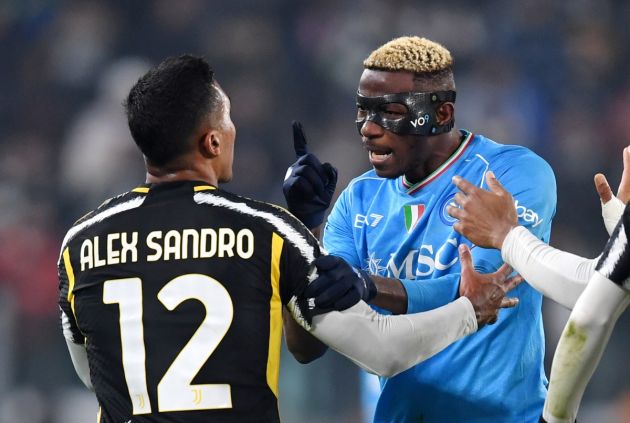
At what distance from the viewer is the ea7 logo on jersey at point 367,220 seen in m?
3.72

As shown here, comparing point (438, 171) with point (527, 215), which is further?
point (438, 171)

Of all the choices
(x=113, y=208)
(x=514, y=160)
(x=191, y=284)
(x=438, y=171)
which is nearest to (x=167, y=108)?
(x=113, y=208)

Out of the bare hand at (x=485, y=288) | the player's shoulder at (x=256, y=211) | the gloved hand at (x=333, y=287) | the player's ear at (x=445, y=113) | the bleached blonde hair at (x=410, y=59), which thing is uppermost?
the bleached blonde hair at (x=410, y=59)

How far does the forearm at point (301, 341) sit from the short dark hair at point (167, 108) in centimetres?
96

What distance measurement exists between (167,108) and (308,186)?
0.65 metres

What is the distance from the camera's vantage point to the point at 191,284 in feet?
8.70

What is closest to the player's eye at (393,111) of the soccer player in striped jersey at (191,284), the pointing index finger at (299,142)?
the pointing index finger at (299,142)

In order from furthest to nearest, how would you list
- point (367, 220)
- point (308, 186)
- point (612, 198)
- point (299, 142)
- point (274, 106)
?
1. point (274, 106)
2. point (367, 220)
3. point (612, 198)
4. point (299, 142)
5. point (308, 186)

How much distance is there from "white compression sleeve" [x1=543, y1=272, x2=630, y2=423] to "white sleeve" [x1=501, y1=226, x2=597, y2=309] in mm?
151

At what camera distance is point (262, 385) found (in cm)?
268

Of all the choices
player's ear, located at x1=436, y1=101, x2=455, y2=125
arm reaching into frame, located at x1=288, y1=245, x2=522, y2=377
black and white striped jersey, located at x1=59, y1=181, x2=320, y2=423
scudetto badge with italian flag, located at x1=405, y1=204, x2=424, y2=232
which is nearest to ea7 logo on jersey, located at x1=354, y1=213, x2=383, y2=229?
scudetto badge with italian flag, located at x1=405, y1=204, x2=424, y2=232

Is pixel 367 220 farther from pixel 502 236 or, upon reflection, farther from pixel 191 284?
pixel 191 284

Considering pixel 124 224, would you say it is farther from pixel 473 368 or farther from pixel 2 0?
pixel 2 0

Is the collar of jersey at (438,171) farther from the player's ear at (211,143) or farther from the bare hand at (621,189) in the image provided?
the player's ear at (211,143)
